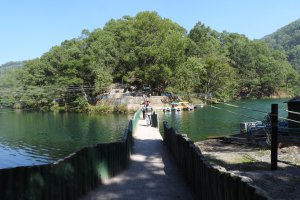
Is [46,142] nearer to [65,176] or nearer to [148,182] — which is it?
[148,182]

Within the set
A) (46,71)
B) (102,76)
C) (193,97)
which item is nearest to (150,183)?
(102,76)

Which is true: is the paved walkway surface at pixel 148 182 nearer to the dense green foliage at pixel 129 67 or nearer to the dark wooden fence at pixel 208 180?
the dark wooden fence at pixel 208 180

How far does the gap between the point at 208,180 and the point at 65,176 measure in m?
3.53

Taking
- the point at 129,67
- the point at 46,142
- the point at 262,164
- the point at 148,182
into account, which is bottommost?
the point at 46,142

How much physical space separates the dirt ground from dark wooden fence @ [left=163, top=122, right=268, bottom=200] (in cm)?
26

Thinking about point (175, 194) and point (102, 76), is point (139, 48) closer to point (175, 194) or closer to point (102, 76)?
point (102, 76)

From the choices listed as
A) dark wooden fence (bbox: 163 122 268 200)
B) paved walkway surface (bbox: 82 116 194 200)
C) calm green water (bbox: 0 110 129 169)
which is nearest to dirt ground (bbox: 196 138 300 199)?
dark wooden fence (bbox: 163 122 268 200)

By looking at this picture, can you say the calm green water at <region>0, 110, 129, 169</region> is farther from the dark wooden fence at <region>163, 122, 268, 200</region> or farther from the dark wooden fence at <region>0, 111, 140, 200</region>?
the dark wooden fence at <region>163, 122, 268, 200</region>

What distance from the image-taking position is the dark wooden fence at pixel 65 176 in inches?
271

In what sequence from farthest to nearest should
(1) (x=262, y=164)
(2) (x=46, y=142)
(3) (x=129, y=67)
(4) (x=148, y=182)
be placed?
(3) (x=129, y=67) < (2) (x=46, y=142) < (1) (x=262, y=164) < (4) (x=148, y=182)

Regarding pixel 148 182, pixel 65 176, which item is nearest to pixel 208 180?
pixel 65 176

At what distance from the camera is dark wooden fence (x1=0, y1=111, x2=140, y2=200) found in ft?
22.6

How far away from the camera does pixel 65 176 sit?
8977 mm

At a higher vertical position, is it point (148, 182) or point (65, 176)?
point (65, 176)
